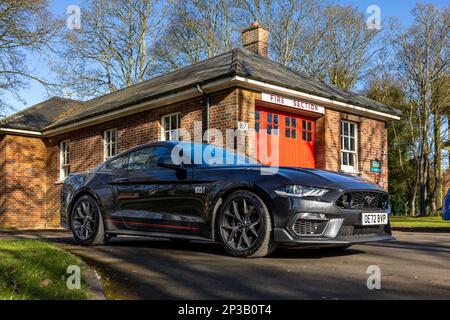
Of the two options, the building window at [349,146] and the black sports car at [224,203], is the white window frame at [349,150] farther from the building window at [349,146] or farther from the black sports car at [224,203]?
the black sports car at [224,203]

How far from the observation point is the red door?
13.6 m

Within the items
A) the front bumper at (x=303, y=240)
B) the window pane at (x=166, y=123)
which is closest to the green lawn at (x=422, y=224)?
the window pane at (x=166, y=123)

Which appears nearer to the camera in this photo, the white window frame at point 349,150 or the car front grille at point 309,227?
the car front grille at point 309,227

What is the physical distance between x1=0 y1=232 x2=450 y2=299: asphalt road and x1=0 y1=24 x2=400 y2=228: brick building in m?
6.88

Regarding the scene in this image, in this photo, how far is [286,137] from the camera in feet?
47.0

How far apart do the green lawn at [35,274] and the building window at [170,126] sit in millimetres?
8698

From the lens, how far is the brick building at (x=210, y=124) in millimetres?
13086

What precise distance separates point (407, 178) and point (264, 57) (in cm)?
2908

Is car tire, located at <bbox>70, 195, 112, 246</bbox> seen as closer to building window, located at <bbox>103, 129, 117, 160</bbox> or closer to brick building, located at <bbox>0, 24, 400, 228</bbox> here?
brick building, located at <bbox>0, 24, 400, 228</bbox>

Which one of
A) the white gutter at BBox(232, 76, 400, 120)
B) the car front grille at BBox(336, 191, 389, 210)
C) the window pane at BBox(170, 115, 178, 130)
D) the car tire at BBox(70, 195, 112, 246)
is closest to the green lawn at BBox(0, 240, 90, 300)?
the car tire at BBox(70, 195, 112, 246)

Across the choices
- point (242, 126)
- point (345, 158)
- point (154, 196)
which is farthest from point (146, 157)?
point (345, 158)

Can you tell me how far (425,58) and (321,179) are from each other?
2661 cm

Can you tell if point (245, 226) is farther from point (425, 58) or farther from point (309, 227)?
point (425, 58)

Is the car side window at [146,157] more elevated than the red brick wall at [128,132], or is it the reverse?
the red brick wall at [128,132]
